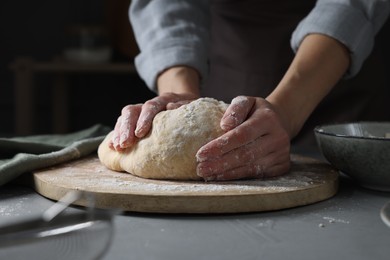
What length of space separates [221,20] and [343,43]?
56 cm

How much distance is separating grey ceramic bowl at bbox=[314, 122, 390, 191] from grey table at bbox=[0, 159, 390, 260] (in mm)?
44

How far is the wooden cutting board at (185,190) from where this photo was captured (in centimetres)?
78

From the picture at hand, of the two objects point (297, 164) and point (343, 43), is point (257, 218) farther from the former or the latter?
point (343, 43)

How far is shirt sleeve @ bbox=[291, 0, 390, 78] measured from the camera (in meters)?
1.16

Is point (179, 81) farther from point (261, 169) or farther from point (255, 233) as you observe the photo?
point (255, 233)

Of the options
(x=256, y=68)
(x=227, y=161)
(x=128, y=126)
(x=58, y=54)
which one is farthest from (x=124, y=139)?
(x=58, y=54)

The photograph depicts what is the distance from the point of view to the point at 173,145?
2.98ft

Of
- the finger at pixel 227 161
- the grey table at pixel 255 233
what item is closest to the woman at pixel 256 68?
the finger at pixel 227 161

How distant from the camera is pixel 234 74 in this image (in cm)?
163

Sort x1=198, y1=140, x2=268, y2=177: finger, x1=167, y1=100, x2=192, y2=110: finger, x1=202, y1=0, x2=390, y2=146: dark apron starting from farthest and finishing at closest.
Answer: x1=202, y1=0, x2=390, y2=146: dark apron, x1=167, y1=100, x2=192, y2=110: finger, x1=198, y1=140, x2=268, y2=177: finger

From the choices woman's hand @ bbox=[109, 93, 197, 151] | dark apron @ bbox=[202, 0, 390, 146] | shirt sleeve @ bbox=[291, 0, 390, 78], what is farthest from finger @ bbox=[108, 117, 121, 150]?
dark apron @ bbox=[202, 0, 390, 146]

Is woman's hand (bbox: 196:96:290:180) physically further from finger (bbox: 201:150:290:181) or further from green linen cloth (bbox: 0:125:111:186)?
green linen cloth (bbox: 0:125:111:186)

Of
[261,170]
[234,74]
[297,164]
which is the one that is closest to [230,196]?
[261,170]

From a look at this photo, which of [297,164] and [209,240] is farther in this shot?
[297,164]
